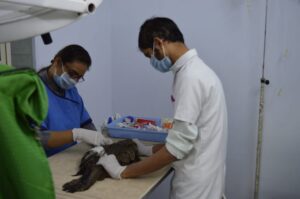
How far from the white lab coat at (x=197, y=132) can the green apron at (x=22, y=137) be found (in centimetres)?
92

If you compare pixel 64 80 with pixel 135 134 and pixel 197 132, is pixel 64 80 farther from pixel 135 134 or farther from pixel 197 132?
pixel 197 132

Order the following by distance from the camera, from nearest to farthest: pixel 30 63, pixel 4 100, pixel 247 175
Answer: pixel 4 100 < pixel 30 63 < pixel 247 175

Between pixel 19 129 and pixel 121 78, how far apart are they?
2398 millimetres

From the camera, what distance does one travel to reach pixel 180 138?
1346 millimetres

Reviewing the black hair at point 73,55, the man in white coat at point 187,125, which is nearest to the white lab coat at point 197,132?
the man in white coat at point 187,125

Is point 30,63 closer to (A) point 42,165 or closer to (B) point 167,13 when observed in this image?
(B) point 167,13

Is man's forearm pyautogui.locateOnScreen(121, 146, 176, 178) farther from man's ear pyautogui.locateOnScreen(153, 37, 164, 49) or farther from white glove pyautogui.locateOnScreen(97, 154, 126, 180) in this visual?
man's ear pyautogui.locateOnScreen(153, 37, 164, 49)

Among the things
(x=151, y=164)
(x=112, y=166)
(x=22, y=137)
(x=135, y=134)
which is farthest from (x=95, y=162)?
(x=22, y=137)

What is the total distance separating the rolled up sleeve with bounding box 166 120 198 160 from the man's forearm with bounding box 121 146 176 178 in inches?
1.1

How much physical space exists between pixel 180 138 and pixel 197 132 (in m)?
0.09

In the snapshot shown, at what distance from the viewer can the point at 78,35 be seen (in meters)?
2.41

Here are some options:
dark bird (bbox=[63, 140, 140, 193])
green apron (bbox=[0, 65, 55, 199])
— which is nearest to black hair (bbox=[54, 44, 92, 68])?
dark bird (bbox=[63, 140, 140, 193])

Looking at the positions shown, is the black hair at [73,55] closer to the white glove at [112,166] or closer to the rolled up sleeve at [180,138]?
the white glove at [112,166]

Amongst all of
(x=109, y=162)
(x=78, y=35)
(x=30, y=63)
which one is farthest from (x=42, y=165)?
(x=78, y=35)
